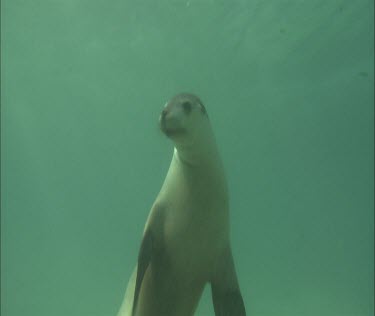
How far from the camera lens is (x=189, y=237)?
3.70m

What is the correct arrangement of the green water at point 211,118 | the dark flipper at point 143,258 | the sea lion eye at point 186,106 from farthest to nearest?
1. the green water at point 211,118
2. the dark flipper at point 143,258
3. the sea lion eye at point 186,106

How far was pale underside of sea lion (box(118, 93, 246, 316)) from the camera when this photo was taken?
12.2ft

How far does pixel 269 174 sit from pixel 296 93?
105ft

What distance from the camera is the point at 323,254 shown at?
52469mm

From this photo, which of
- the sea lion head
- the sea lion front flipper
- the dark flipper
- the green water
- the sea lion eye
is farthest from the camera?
the green water

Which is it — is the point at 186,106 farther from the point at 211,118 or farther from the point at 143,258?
the point at 211,118

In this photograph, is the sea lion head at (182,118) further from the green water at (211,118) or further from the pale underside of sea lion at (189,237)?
the green water at (211,118)

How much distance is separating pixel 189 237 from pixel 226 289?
578 millimetres

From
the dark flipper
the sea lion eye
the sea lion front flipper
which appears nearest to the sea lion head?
the sea lion eye

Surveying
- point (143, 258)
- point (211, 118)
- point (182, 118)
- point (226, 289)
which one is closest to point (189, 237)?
point (143, 258)

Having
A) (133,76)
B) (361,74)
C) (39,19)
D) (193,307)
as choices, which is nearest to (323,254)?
(361,74)

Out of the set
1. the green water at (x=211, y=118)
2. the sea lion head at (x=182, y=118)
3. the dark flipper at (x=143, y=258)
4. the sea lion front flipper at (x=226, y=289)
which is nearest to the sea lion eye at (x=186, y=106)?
the sea lion head at (x=182, y=118)

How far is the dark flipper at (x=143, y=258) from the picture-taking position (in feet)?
12.2

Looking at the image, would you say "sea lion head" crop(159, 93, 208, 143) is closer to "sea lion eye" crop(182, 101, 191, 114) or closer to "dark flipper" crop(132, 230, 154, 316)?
"sea lion eye" crop(182, 101, 191, 114)
